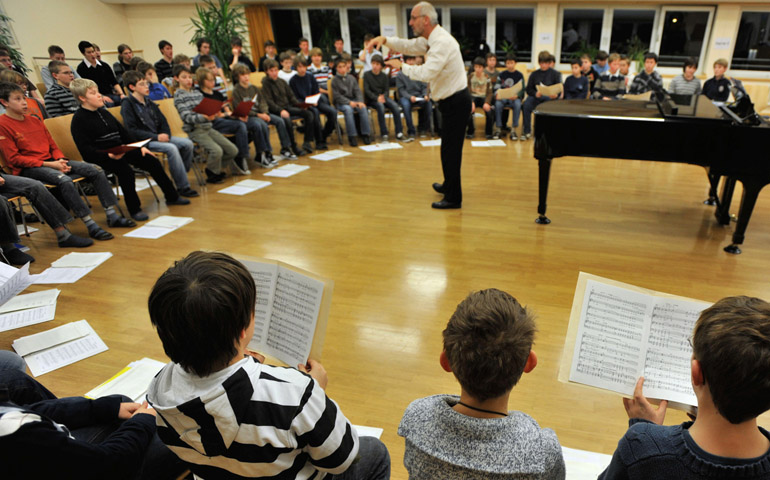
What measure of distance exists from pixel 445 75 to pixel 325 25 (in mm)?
7137

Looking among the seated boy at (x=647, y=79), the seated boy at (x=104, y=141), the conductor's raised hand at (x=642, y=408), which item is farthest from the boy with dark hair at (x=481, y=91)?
the conductor's raised hand at (x=642, y=408)

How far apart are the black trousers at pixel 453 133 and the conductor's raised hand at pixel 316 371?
3070mm

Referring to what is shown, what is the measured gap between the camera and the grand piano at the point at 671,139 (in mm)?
3160

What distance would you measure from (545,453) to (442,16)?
32.7ft

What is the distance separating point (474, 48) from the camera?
32.1 feet

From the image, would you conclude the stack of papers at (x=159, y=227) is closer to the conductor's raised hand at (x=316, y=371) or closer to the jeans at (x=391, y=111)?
the conductor's raised hand at (x=316, y=371)

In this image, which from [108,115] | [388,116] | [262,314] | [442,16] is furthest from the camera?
[442,16]

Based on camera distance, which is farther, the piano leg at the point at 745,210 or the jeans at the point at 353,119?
the jeans at the point at 353,119

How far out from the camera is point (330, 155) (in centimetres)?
635

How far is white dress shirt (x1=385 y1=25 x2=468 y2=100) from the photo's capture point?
3.90 metres

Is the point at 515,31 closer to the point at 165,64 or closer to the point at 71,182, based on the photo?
the point at 165,64

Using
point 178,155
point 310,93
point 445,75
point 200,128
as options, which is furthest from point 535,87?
point 178,155

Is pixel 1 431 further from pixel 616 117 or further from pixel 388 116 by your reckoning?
pixel 388 116

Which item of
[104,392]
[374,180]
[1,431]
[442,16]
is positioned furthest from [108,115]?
[442,16]
